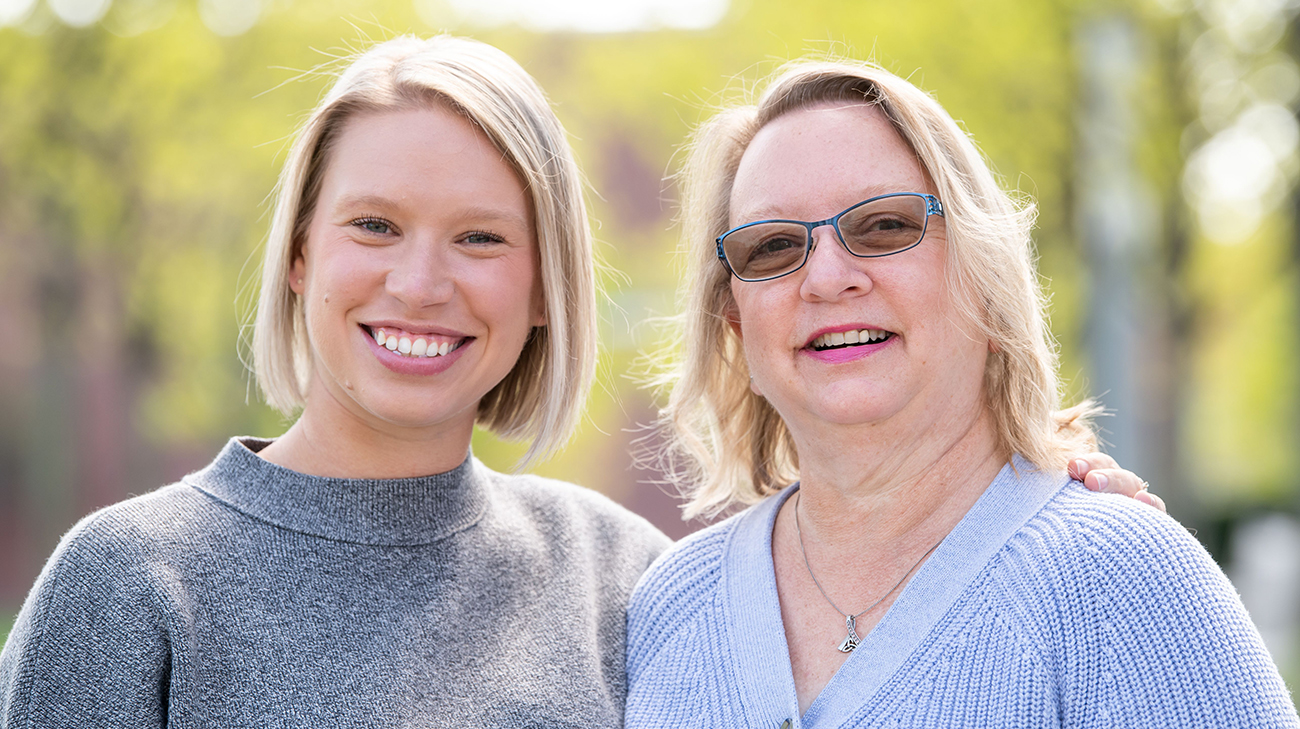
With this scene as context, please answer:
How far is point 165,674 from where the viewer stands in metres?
2.33

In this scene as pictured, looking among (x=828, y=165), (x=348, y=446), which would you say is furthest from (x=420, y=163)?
(x=828, y=165)

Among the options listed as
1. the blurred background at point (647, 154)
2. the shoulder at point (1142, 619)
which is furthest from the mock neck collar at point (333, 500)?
the blurred background at point (647, 154)

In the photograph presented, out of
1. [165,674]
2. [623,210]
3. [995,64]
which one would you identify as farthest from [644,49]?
[165,674]

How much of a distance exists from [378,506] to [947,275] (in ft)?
4.83

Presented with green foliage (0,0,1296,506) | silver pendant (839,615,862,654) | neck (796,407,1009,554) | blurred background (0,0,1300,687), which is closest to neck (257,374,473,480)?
neck (796,407,1009,554)

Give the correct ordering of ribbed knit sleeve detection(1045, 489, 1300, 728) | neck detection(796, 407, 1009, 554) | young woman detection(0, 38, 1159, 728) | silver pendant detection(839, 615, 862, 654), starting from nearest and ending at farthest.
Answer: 1. ribbed knit sleeve detection(1045, 489, 1300, 728)
2. young woman detection(0, 38, 1159, 728)
3. silver pendant detection(839, 615, 862, 654)
4. neck detection(796, 407, 1009, 554)

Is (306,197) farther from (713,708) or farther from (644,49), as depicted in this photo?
(644,49)

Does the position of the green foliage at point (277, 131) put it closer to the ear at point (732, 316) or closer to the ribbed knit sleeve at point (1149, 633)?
the ear at point (732, 316)

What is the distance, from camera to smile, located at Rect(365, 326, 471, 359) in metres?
2.68

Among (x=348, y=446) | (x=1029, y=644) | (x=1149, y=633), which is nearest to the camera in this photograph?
(x=1149, y=633)

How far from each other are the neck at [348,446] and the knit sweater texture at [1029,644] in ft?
2.77

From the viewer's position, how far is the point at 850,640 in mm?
2586

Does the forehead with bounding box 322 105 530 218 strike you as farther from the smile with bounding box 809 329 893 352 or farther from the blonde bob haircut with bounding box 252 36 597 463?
the smile with bounding box 809 329 893 352

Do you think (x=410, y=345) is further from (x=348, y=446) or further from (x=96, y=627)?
(x=96, y=627)
